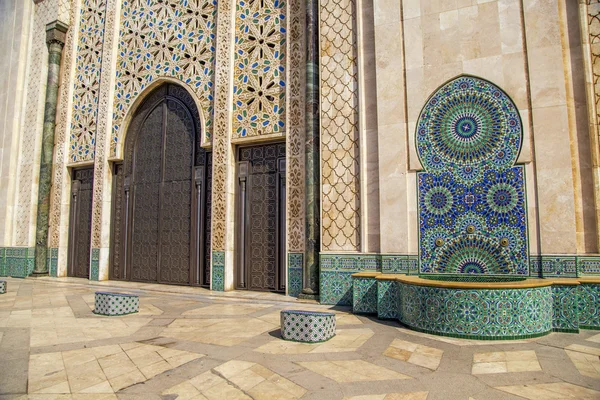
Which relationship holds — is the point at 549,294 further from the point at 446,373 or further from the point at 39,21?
the point at 39,21

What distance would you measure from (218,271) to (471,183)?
395cm

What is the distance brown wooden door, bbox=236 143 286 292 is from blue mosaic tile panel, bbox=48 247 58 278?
4590 mm

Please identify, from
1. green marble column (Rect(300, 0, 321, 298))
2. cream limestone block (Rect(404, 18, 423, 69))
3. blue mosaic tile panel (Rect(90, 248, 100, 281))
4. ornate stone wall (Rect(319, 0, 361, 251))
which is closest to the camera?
cream limestone block (Rect(404, 18, 423, 69))

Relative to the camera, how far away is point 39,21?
938cm

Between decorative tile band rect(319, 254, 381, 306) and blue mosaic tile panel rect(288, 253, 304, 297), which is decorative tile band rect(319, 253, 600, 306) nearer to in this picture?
decorative tile band rect(319, 254, 381, 306)

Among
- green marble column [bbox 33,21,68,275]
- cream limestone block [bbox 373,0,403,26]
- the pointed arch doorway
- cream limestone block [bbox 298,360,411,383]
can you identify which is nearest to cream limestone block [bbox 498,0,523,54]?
cream limestone block [bbox 373,0,403,26]

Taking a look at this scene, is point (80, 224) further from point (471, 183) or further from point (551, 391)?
point (551, 391)

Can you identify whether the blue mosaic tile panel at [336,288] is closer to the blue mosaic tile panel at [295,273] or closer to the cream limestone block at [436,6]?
the blue mosaic tile panel at [295,273]

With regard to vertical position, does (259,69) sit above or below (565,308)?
above

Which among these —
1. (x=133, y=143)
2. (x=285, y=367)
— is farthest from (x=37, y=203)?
(x=285, y=367)

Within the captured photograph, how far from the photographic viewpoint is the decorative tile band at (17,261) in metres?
8.66

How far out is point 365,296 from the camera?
468cm

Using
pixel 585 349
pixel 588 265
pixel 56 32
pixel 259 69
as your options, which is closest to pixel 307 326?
pixel 585 349

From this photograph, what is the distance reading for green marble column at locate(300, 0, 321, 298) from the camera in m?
5.60
